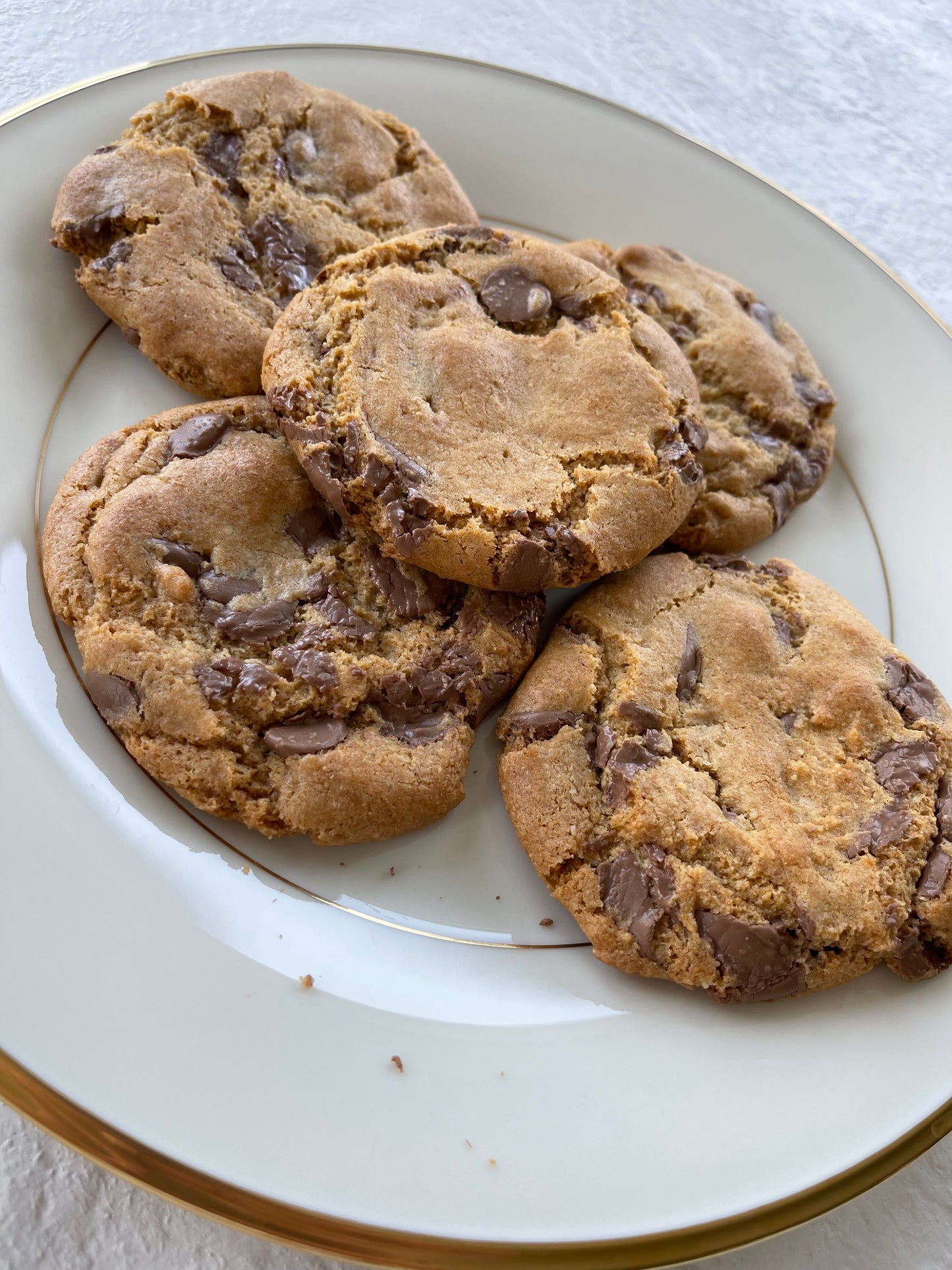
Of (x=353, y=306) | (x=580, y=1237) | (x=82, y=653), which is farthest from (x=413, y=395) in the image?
(x=580, y=1237)

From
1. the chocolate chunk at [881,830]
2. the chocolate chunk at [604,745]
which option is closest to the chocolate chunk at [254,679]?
the chocolate chunk at [604,745]

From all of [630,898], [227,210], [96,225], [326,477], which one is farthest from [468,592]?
[96,225]

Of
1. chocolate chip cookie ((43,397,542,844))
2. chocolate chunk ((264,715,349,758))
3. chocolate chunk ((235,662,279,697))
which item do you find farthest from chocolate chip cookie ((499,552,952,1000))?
chocolate chunk ((235,662,279,697))

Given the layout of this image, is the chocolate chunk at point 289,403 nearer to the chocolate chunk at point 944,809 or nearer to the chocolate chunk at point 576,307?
the chocolate chunk at point 576,307

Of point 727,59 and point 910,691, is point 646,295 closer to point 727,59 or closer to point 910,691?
point 910,691

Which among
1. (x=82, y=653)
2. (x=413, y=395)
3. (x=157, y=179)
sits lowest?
(x=82, y=653)

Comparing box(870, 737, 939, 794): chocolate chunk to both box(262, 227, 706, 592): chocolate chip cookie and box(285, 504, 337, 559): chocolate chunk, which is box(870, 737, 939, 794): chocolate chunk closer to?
box(262, 227, 706, 592): chocolate chip cookie

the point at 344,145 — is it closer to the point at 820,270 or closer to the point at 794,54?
the point at 820,270
